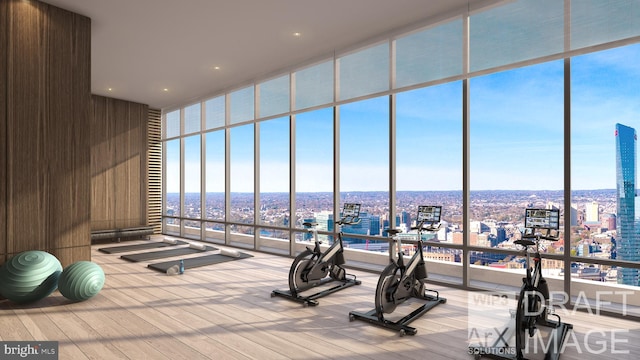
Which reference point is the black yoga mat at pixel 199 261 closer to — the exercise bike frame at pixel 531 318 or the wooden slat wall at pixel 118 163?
the wooden slat wall at pixel 118 163

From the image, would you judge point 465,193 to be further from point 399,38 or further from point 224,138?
point 224,138

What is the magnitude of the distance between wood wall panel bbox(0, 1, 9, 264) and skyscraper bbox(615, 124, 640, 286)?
22.5ft

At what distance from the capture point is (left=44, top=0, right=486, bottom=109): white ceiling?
4.83 metres

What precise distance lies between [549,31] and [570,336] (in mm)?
3294

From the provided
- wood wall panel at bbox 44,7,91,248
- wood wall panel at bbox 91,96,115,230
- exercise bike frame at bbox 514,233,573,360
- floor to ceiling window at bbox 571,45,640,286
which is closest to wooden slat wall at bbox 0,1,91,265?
wood wall panel at bbox 44,7,91,248

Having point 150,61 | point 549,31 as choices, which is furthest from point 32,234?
point 549,31

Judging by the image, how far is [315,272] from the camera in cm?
482

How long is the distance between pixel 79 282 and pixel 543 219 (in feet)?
16.2

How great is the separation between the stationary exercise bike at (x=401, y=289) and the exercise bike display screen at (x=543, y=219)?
0.97 metres

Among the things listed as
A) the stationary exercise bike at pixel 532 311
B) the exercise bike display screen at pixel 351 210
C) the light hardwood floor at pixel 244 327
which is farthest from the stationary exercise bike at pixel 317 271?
the stationary exercise bike at pixel 532 311

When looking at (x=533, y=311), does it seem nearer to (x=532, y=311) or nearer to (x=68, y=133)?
(x=532, y=311)

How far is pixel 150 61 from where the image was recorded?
696 cm

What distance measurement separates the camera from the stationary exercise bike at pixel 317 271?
4559mm

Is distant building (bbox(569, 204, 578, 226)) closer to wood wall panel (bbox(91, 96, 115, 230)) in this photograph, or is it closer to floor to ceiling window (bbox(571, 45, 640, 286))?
floor to ceiling window (bbox(571, 45, 640, 286))
